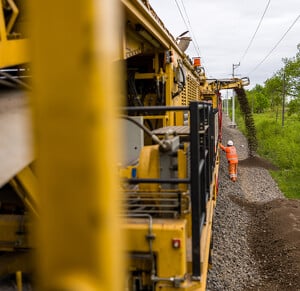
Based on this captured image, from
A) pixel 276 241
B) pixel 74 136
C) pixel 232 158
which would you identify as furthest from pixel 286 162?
pixel 74 136

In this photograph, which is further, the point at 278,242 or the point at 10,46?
the point at 278,242

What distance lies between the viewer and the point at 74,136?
60cm

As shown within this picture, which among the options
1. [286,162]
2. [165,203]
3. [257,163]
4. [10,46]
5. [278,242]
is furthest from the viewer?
[286,162]

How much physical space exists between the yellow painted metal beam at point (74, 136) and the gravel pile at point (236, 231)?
677 centimetres

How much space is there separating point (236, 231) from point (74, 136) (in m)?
10.3

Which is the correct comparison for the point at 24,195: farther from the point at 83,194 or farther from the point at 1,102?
the point at 83,194

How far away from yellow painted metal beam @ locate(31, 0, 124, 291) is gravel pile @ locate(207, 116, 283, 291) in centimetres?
677

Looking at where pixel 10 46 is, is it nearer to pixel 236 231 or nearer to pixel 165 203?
pixel 165 203

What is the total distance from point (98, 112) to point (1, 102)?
133 cm

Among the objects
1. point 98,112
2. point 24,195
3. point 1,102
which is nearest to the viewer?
point 98,112

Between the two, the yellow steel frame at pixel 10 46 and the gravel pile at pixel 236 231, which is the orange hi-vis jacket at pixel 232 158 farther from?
the yellow steel frame at pixel 10 46

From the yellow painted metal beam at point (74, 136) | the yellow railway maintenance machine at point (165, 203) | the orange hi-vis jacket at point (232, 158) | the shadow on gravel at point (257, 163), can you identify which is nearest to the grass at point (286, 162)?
the shadow on gravel at point (257, 163)

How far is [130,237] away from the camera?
10.7 ft

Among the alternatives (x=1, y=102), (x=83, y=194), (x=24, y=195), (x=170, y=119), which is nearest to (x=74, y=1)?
(x=83, y=194)
